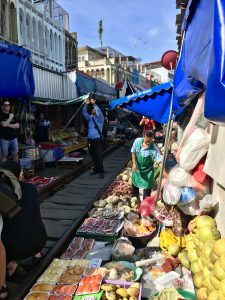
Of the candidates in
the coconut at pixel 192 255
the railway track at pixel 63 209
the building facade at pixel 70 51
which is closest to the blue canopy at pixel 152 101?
the railway track at pixel 63 209

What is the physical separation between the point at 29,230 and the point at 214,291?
2404 mm

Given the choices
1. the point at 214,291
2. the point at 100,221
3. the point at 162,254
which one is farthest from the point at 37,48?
the point at 214,291

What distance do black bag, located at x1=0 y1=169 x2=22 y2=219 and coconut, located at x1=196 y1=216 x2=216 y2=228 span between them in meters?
2.20

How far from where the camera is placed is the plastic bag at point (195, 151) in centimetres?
402

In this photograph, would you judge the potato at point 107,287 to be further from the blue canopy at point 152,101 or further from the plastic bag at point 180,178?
the blue canopy at point 152,101

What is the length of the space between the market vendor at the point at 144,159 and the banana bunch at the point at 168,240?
2035 millimetres

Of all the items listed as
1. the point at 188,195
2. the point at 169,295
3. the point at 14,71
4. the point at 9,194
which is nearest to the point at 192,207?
the point at 188,195

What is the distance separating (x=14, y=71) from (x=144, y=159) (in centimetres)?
473

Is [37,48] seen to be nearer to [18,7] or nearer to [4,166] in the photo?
[18,7]

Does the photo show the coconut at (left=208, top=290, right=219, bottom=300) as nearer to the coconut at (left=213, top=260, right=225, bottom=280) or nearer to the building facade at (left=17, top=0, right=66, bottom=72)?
the coconut at (left=213, top=260, right=225, bottom=280)

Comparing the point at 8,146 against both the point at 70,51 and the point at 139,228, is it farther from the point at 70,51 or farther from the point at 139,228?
the point at 70,51

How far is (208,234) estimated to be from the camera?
3.58 metres

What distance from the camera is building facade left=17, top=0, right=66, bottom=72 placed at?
56.1 ft

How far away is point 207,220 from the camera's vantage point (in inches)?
150
